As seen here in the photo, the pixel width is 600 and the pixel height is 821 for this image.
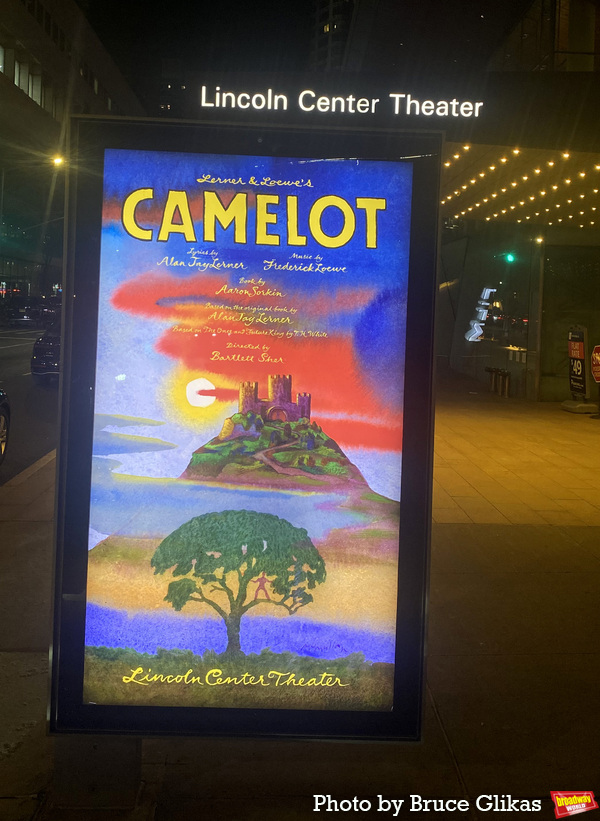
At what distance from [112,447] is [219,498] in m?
0.48

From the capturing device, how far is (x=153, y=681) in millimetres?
3201

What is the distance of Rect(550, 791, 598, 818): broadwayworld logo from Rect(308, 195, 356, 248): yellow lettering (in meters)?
2.66

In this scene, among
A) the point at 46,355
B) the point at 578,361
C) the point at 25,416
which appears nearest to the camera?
the point at 25,416

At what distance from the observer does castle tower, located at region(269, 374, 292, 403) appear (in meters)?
3.15

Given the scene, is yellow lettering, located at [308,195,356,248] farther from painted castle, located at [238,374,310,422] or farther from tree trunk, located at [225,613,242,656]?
tree trunk, located at [225,613,242,656]

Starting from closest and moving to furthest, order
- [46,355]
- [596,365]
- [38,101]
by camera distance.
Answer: [596,365], [46,355], [38,101]

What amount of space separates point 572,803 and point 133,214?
3.21 m

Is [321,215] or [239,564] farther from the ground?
[321,215]

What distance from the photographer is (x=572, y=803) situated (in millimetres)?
3535

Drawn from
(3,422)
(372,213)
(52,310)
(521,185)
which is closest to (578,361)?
(521,185)

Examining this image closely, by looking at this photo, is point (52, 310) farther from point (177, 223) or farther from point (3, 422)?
point (177, 223)

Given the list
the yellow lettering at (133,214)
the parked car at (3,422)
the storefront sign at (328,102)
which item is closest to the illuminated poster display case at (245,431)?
the yellow lettering at (133,214)

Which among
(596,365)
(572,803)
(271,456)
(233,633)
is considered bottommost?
(572,803)

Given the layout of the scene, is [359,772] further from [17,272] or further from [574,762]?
[17,272]
